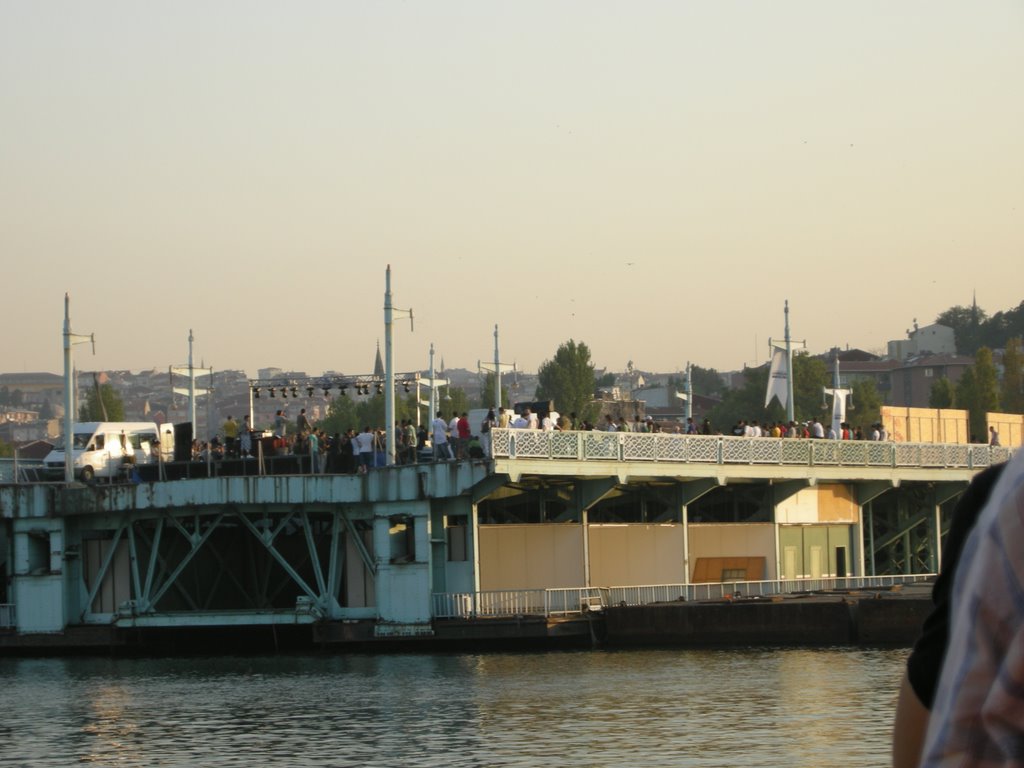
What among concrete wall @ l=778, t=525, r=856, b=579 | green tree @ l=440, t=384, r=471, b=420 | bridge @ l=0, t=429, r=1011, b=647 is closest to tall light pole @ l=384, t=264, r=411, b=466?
bridge @ l=0, t=429, r=1011, b=647

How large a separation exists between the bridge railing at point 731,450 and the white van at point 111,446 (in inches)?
609

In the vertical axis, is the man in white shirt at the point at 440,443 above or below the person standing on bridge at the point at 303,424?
below

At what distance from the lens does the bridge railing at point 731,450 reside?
48438 mm

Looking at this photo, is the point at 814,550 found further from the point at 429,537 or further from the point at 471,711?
the point at 471,711

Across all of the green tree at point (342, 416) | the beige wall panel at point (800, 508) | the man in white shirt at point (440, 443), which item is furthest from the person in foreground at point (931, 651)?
the green tree at point (342, 416)

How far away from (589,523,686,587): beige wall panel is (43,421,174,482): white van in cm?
1463

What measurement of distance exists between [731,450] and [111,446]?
23.4 metres

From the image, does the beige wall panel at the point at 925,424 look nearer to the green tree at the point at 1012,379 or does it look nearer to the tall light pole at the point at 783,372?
the tall light pole at the point at 783,372

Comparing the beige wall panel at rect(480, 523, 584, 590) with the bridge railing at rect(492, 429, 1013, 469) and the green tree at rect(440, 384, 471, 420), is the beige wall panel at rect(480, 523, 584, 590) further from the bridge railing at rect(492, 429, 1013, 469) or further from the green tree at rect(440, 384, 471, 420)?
the green tree at rect(440, 384, 471, 420)

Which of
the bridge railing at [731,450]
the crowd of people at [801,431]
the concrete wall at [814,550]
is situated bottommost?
the concrete wall at [814,550]

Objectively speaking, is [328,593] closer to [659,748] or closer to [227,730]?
[227,730]

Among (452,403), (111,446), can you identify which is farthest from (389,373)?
(452,403)

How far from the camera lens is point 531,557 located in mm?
52969

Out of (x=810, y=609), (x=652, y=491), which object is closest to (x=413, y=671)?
(x=810, y=609)
